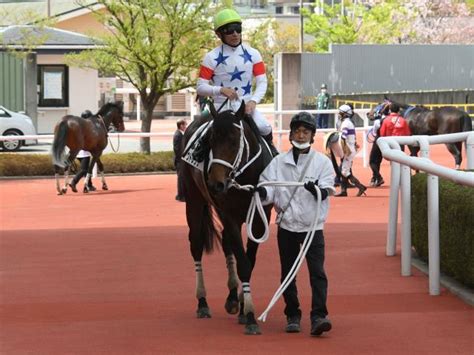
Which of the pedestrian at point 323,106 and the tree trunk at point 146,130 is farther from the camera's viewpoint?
the pedestrian at point 323,106

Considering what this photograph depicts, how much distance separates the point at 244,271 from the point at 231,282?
78cm

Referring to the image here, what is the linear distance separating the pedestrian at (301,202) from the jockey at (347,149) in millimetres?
13556

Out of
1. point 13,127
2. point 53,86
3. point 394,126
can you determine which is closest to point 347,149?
point 394,126

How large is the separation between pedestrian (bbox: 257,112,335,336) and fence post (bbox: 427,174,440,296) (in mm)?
1750

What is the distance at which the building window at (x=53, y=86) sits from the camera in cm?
4222

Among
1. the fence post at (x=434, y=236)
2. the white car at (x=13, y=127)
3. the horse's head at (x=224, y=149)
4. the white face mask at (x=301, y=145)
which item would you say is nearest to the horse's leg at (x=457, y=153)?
the fence post at (x=434, y=236)

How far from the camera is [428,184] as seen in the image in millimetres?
9938

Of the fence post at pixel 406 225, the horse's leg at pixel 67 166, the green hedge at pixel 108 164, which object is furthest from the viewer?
the green hedge at pixel 108 164

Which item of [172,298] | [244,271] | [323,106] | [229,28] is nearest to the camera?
[244,271]

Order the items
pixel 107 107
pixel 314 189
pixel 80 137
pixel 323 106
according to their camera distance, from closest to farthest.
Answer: pixel 314 189
pixel 80 137
pixel 107 107
pixel 323 106

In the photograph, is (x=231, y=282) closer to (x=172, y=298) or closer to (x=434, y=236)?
(x=172, y=298)

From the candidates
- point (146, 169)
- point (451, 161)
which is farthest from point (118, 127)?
point (451, 161)

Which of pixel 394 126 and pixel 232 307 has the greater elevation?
pixel 394 126

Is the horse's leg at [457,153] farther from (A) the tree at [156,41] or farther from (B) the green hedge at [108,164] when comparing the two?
(A) the tree at [156,41]
